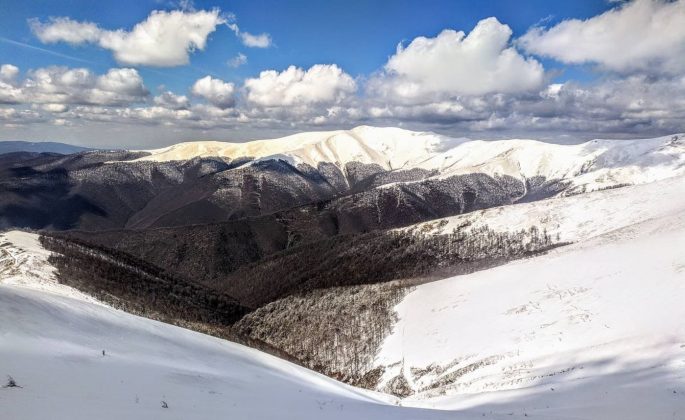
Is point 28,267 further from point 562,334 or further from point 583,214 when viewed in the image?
point 583,214

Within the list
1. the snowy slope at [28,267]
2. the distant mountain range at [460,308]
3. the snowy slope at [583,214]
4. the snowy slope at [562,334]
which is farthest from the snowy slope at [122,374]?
the snowy slope at [583,214]

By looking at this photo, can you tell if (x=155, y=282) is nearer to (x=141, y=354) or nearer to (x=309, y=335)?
(x=309, y=335)

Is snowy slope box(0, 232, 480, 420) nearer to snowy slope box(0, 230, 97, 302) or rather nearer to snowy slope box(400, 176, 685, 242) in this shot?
snowy slope box(0, 230, 97, 302)

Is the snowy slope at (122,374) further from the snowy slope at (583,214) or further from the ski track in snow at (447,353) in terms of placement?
the snowy slope at (583,214)

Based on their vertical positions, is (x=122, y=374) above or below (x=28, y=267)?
above

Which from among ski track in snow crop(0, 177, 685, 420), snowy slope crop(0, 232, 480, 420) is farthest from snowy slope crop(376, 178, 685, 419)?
snowy slope crop(0, 232, 480, 420)

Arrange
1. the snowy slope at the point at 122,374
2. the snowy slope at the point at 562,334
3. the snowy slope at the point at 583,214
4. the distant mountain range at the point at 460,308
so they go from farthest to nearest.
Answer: the snowy slope at the point at 583,214 < the snowy slope at the point at 562,334 < the distant mountain range at the point at 460,308 < the snowy slope at the point at 122,374

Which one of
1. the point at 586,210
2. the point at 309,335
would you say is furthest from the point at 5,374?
the point at 586,210

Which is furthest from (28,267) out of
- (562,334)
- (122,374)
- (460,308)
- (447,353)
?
(562,334)
